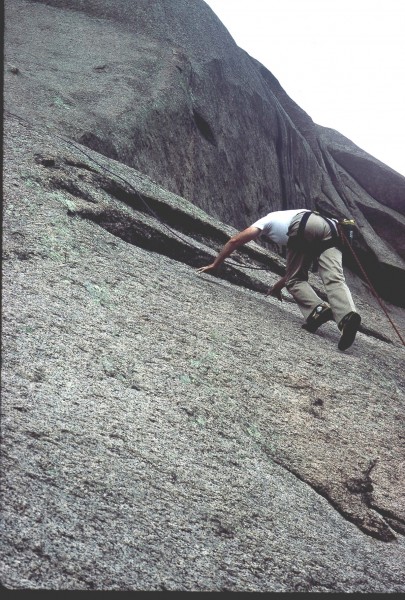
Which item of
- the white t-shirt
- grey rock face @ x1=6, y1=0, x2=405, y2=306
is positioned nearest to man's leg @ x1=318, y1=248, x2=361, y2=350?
the white t-shirt

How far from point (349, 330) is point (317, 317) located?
21.8 inches

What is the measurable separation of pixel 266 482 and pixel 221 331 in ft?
8.00

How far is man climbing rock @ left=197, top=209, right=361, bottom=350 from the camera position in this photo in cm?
805

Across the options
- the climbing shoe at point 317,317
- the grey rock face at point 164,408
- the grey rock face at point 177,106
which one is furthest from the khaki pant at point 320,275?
the grey rock face at point 177,106

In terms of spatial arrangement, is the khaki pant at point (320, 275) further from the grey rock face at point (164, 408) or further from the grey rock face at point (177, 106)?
the grey rock face at point (177, 106)

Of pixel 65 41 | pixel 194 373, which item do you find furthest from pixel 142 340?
pixel 65 41

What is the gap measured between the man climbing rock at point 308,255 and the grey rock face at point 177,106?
15.5ft

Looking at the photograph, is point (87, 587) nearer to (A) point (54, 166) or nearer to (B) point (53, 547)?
(B) point (53, 547)

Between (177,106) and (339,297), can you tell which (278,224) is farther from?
(177,106)

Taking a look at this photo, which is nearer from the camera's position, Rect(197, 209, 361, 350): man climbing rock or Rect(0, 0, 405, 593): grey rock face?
Rect(0, 0, 405, 593): grey rock face

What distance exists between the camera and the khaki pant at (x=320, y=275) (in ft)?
26.4

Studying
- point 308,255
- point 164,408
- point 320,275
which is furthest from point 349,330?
point 164,408

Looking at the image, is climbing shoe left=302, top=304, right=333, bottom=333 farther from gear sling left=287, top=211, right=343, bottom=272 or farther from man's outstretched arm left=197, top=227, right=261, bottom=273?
man's outstretched arm left=197, top=227, right=261, bottom=273

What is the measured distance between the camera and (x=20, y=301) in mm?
5062
